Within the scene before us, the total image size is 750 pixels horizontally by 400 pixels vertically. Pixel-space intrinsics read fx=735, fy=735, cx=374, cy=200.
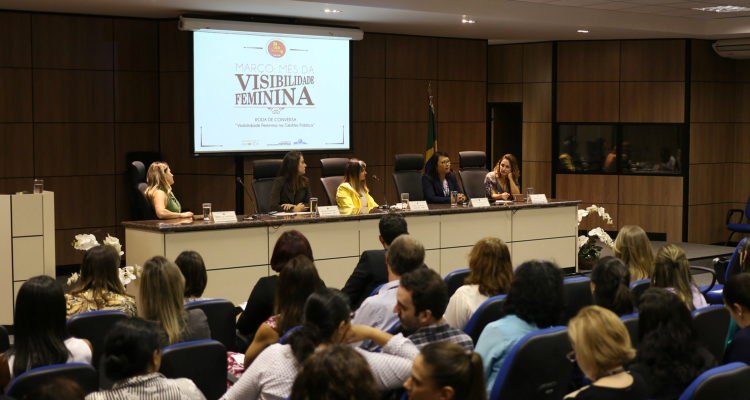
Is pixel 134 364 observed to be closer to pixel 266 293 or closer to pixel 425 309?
pixel 425 309

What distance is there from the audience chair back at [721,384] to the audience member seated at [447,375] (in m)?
0.75

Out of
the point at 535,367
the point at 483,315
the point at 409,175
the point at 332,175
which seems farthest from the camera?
the point at 409,175

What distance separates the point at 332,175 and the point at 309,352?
5299 millimetres

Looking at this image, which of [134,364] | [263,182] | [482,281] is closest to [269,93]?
[263,182]

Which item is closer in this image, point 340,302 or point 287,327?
point 340,302

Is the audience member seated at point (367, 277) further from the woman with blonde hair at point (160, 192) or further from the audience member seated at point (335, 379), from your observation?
the woman with blonde hair at point (160, 192)

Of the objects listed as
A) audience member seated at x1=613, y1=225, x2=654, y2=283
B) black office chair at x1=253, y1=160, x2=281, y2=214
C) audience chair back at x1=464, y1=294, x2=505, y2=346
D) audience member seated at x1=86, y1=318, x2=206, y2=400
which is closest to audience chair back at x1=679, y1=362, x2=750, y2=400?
audience chair back at x1=464, y1=294, x2=505, y2=346

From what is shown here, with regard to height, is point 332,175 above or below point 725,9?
below

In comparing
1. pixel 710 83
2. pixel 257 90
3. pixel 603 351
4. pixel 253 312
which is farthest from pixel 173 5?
pixel 710 83

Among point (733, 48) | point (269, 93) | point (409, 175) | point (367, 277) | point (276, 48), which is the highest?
point (733, 48)

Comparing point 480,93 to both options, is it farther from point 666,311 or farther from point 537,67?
point 666,311

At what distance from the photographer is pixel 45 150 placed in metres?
7.64

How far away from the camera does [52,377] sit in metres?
2.29

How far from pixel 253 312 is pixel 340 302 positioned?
130 cm
